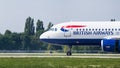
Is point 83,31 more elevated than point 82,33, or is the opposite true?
point 83,31

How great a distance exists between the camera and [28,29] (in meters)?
155

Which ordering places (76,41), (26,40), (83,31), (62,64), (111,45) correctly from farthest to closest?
(26,40), (76,41), (83,31), (111,45), (62,64)

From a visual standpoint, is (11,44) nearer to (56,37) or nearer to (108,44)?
(56,37)

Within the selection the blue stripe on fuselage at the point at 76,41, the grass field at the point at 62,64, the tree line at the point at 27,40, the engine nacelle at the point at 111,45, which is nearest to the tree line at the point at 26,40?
the tree line at the point at 27,40

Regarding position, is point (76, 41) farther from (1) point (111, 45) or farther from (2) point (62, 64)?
(2) point (62, 64)

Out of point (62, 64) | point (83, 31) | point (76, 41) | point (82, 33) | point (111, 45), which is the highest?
point (83, 31)

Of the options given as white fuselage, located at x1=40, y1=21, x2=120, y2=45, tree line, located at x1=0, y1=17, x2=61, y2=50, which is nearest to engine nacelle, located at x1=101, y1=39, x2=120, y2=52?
white fuselage, located at x1=40, y1=21, x2=120, y2=45

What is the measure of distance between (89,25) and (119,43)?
754 cm

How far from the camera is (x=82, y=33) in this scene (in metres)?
56.6

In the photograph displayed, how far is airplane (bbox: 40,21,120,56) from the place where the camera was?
5588 centimetres

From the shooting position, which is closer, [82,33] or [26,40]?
[82,33]

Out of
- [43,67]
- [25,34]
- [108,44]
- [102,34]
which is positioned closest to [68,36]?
[102,34]

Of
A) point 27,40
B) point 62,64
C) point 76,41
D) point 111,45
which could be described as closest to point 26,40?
point 27,40

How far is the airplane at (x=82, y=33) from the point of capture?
183ft
